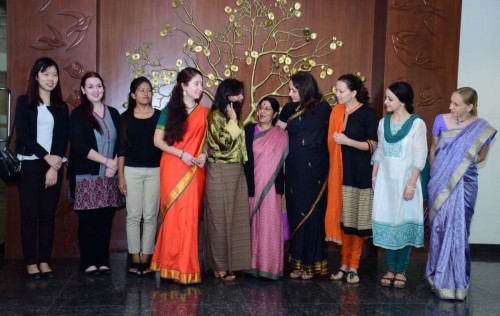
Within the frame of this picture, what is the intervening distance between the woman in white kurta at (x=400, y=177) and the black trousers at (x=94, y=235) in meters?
2.00

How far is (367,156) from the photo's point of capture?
4023mm

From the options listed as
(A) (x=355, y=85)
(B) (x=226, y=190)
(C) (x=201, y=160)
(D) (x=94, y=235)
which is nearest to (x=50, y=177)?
(D) (x=94, y=235)

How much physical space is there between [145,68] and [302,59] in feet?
4.84

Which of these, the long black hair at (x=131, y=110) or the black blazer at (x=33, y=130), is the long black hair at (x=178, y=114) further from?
the black blazer at (x=33, y=130)

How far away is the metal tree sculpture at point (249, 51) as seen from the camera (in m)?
5.02

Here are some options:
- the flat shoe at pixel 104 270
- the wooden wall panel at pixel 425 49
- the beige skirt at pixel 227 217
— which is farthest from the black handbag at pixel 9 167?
the wooden wall panel at pixel 425 49

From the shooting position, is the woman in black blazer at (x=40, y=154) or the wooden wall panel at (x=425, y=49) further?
the wooden wall panel at (x=425, y=49)

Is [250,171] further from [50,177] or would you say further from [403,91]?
[50,177]

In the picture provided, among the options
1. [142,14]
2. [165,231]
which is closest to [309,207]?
[165,231]

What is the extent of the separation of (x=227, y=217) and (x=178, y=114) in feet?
2.69

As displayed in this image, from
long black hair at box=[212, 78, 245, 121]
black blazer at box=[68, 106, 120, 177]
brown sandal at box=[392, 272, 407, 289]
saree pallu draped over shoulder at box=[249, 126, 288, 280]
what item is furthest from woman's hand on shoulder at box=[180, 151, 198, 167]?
brown sandal at box=[392, 272, 407, 289]

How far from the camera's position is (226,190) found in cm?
392

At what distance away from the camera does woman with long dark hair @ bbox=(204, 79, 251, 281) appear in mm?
3883

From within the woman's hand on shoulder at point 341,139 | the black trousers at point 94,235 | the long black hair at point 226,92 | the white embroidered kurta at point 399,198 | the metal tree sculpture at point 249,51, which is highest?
the metal tree sculpture at point 249,51
